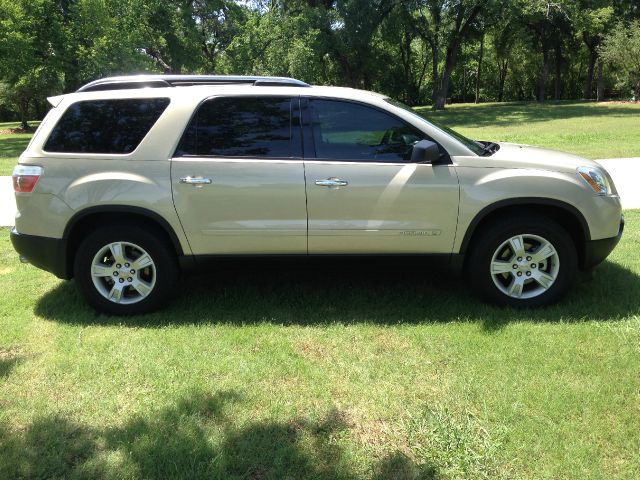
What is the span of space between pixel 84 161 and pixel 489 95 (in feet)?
199

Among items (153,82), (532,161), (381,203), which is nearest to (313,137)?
(381,203)

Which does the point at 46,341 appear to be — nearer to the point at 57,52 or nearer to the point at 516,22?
the point at 57,52

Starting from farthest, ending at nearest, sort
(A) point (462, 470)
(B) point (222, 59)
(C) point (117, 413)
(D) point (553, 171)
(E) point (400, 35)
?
(E) point (400, 35) → (B) point (222, 59) → (D) point (553, 171) → (C) point (117, 413) → (A) point (462, 470)

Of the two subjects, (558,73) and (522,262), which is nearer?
(522,262)

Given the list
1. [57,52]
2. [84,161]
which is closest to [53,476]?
[84,161]

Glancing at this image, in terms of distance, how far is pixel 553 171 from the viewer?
14.0ft

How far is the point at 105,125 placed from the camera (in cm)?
436

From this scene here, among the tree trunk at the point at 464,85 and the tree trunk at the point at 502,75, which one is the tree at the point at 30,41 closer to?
the tree trunk at the point at 502,75

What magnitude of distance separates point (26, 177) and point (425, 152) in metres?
3.11

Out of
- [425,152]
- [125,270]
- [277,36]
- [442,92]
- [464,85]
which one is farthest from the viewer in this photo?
[464,85]

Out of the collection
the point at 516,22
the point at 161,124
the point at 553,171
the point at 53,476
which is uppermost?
the point at 516,22

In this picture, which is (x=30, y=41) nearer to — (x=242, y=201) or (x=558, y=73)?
(x=242, y=201)

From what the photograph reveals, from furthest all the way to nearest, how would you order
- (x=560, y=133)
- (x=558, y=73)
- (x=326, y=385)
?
(x=558, y=73) < (x=560, y=133) < (x=326, y=385)

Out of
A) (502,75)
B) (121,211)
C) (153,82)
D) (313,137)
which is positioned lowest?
(121,211)
